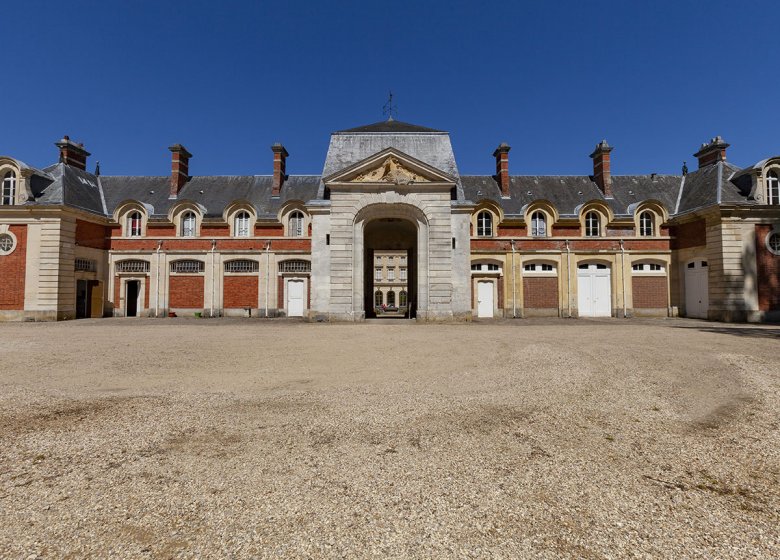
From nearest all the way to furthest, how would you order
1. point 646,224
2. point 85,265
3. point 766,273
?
point 766,273 < point 85,265 < point 646,224

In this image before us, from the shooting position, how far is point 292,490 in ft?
8.89

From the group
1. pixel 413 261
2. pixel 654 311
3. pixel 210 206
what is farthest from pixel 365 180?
pixel 654 311

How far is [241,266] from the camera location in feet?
79.0

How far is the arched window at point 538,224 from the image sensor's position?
2375 cm

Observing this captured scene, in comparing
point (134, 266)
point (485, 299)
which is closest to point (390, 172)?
point (485, 299)

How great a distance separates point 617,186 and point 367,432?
1127 inches

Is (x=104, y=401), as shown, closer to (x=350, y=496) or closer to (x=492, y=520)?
(x=350, y=496)

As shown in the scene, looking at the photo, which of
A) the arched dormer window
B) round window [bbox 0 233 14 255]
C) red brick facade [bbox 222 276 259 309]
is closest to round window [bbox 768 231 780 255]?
red brick facade [bbox 222 276 259 309]

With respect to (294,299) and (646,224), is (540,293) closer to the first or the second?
(646,224)

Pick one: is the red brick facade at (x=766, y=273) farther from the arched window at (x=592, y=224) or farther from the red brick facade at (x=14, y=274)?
the red brick facade at (x=14, y=274)

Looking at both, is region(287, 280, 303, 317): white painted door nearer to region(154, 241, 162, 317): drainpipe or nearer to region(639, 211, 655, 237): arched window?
region(154, 241, 162, 317): drainpipe

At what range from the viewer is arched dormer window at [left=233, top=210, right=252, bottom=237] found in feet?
80.0

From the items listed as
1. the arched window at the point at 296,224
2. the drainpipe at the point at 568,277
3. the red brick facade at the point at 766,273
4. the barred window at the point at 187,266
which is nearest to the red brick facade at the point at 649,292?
the drainpipe at the point at 568,277

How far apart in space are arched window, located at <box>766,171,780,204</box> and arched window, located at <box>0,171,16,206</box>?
38831 millimetres
